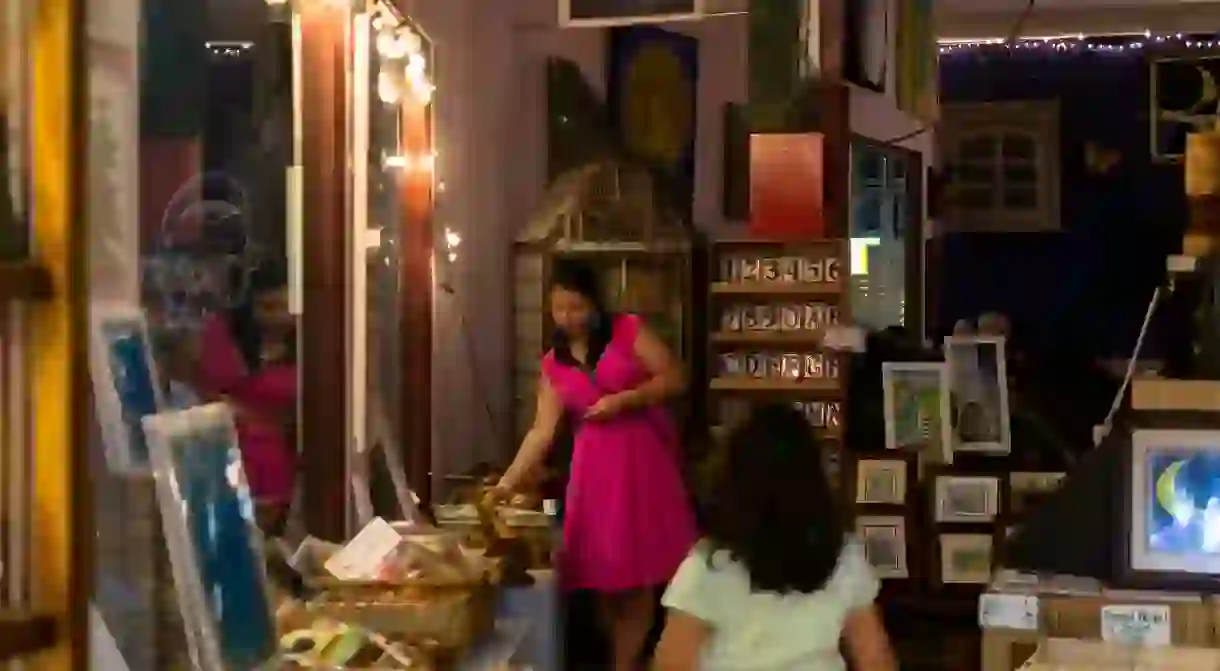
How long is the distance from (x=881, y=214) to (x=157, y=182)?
6221 mm

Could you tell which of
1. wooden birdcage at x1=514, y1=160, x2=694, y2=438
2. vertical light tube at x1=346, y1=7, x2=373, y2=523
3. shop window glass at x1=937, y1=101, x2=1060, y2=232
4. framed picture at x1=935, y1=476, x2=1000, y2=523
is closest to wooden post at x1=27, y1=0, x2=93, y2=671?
vertical light tube at x1=346, y1=7, x2=373, y2=523

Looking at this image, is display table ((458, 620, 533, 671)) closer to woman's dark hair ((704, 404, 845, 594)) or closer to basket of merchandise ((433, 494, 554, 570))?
basket of merchandise ((433, 494, 554, 570))

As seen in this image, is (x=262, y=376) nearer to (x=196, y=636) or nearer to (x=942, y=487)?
(x=196, y=636)

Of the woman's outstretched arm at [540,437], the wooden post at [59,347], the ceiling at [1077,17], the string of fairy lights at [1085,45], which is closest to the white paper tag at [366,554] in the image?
the woman's outstretched arm at [540,437]

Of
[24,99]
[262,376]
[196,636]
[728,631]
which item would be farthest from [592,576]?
[24,99]

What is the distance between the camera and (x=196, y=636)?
246cm

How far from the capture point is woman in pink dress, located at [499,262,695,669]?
4.98m

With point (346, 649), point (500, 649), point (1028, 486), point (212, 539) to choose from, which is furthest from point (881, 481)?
point (212, 539)

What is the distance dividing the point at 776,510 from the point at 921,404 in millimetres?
4098

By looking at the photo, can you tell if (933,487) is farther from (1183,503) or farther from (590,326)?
(1183,503)

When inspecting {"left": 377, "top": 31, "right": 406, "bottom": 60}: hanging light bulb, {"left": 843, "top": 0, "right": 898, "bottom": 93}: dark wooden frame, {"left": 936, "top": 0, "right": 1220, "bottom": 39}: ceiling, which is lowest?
{"left": 377, "top": 31, "right": 406, "bottom": 60}: hanging light bulb

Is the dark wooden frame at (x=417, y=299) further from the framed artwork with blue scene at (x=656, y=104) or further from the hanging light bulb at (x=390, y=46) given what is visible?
the framed artwork with blue scene at (x=656, y=104)

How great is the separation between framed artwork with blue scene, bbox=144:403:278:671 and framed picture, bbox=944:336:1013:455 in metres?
4.87

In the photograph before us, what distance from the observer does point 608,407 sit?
16.3ft
